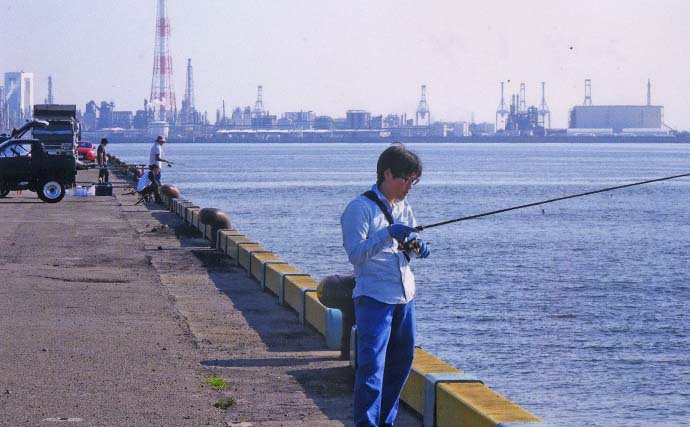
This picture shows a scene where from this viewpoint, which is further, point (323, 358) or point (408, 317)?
point (323, 358)

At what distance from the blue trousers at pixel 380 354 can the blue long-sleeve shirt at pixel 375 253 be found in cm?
7

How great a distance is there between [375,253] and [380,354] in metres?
0.59

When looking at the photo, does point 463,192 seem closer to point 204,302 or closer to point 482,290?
point 482,290

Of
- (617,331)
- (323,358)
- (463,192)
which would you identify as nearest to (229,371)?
(323,358)

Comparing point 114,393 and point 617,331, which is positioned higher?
point 114,393

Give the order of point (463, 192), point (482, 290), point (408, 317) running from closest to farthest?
A: point (408, 317) → point (482, 290) → point (463, 192)

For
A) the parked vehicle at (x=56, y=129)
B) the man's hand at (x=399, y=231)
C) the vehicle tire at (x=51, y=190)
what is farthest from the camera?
the parked vehicle at (x=56, y=129)

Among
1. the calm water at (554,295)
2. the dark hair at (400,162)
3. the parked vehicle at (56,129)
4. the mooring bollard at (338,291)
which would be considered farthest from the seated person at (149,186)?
the dark hair at (400,162)

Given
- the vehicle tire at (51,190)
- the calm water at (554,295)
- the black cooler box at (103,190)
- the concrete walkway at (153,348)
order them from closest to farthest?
the concrete walkway at (153,348)
the calm water at (554,295)
the vehicle tire at (51,190)
the black cooler box at (103,190)

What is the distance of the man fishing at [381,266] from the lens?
675cm

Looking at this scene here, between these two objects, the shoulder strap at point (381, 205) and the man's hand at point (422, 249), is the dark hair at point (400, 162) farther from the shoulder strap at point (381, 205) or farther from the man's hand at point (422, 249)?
the man's hand at point (422, 249)

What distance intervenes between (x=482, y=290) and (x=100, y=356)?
16962mm

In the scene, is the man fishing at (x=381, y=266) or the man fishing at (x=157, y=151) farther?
the man fishing at (x=157, y=151)

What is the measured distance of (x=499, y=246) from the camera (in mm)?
39750
